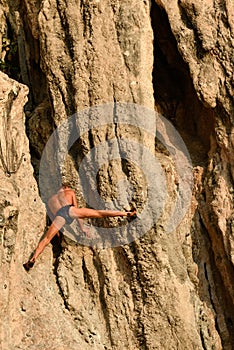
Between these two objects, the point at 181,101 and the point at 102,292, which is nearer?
the point at 102,292

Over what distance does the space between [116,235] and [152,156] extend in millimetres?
1039

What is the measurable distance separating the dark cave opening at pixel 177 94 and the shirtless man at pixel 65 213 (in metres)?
1.52

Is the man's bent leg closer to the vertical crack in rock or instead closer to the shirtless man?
the shirtless man

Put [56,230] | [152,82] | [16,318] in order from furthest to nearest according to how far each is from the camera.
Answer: [152,82] → [56,230] → [16,318]

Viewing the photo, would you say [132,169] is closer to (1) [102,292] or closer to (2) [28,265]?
(1) [102,292]

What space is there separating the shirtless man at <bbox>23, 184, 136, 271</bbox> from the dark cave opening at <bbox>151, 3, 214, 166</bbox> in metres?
1.52

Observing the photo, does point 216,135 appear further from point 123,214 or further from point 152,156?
point 123,214

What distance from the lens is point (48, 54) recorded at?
36.1 feet

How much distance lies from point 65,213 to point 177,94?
2.34 m

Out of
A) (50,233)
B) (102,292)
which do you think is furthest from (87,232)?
(102,292)

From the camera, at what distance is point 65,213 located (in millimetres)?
10438

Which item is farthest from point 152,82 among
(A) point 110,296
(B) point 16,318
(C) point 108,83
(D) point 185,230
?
(B) point 16,318

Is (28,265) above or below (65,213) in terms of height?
below

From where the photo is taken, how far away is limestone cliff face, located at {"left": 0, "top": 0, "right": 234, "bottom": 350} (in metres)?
10.3
